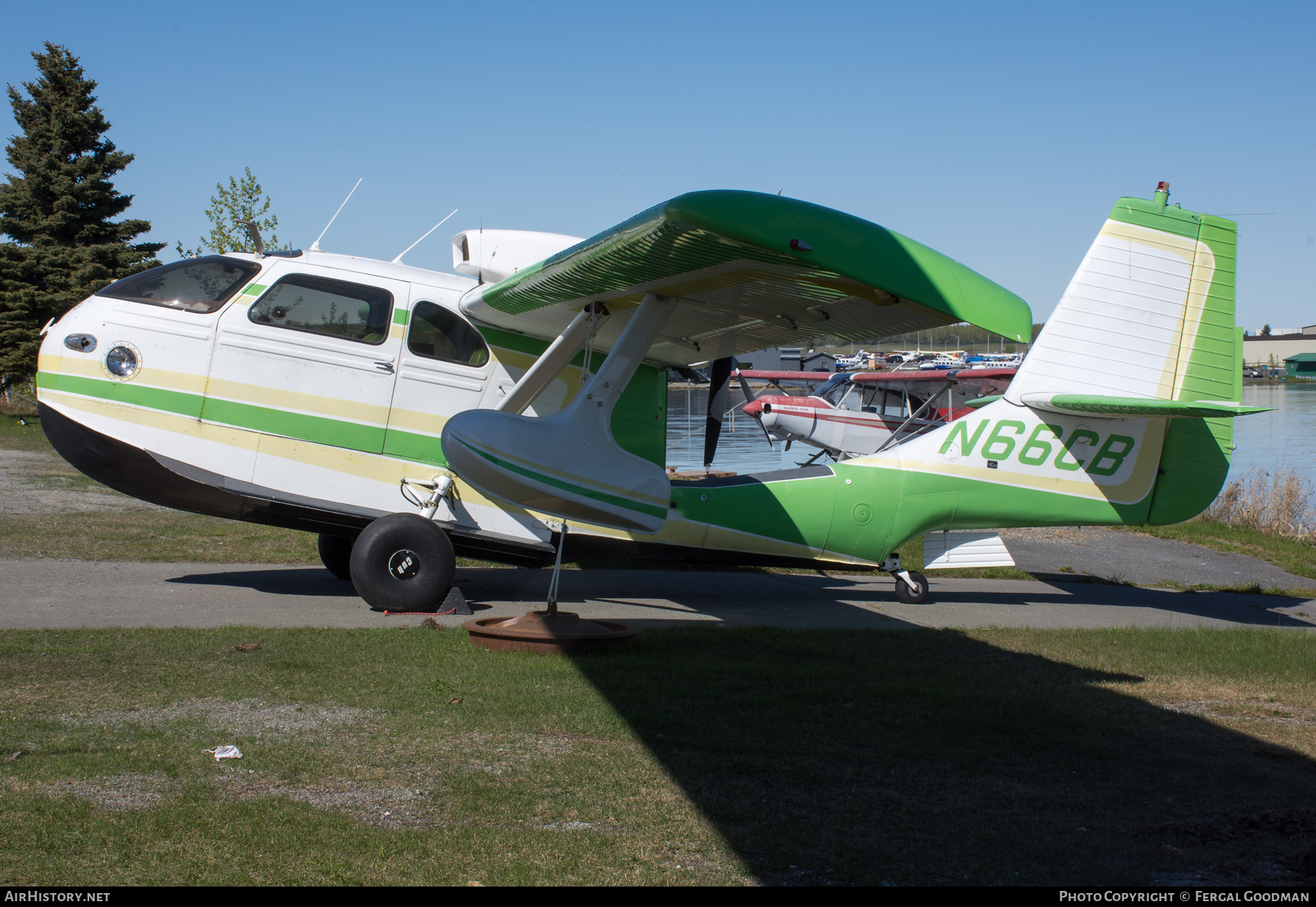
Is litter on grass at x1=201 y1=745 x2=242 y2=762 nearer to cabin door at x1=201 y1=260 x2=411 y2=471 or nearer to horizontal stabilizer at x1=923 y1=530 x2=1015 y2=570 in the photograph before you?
cabin door at x1=201 y1=260 x2=411 y2=471

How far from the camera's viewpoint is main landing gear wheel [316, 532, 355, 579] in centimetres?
977

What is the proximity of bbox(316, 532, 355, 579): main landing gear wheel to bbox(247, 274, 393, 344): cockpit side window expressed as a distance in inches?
95.4

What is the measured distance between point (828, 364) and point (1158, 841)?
81553mm

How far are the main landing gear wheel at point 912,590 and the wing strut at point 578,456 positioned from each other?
3841mm

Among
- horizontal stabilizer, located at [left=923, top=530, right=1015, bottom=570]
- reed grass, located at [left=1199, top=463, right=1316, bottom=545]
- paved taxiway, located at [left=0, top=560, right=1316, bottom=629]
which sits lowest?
paved taxiway, located at [left=0, top=560, right=1316, bottom=629]

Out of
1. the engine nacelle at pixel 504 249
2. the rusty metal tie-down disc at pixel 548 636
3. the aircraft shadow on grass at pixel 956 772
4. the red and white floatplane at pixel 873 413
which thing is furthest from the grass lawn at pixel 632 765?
the red and white floatplane at pixel 873 413

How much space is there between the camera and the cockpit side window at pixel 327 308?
8.19m

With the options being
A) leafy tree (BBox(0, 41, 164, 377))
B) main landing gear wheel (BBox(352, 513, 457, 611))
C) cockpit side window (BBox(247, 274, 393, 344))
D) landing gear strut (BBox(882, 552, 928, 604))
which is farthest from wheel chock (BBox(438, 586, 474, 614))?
leafy tree (BBox(0, 41, 164, 377))

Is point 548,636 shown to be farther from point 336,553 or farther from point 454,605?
point 336,553

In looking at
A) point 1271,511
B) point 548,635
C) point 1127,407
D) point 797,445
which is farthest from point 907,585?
point 797,445

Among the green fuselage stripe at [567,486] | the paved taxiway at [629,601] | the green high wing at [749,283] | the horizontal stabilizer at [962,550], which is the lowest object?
the paved taxiway at [629,601]

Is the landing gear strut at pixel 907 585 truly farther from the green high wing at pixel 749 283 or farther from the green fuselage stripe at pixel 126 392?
the green fuselage stripe at pixel 126 392

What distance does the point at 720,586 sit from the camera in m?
10.9

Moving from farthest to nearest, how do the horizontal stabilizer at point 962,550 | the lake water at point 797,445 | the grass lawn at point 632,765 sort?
the lake water at point 797,445 < the horizontal stabilizer at point 962,550 < the grass lawn at point 632,765
